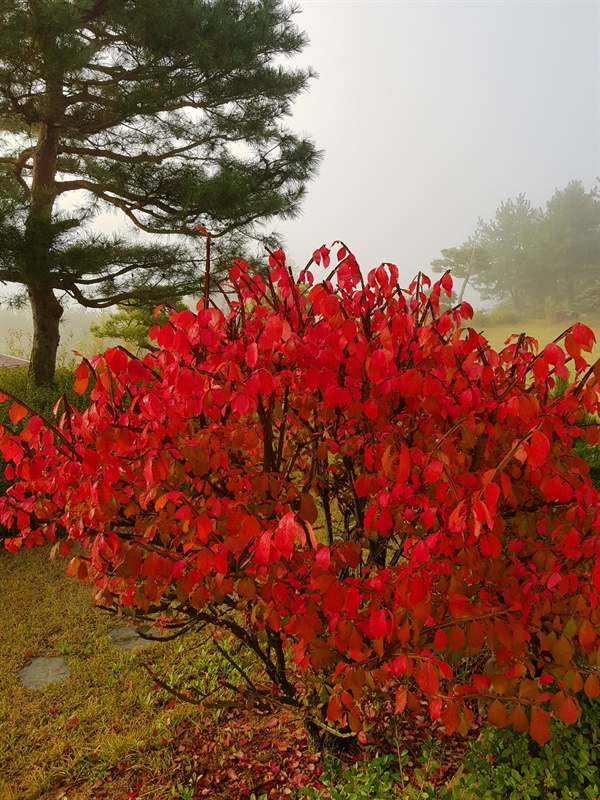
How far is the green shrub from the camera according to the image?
1.58 metres

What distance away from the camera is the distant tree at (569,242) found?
72.4 ft

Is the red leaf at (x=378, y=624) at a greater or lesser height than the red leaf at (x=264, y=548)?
lesser

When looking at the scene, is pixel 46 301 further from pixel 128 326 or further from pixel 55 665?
pixel 55 665

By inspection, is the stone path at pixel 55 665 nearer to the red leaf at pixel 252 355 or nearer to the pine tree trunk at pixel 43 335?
the red leaf at pixel 252 355

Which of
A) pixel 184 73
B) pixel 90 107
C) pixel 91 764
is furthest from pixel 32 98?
pixel 91 764

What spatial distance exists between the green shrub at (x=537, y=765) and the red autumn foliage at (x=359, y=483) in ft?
0.64

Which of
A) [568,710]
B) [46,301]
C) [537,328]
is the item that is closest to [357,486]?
[568,710]

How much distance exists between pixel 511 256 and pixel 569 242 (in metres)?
2.82

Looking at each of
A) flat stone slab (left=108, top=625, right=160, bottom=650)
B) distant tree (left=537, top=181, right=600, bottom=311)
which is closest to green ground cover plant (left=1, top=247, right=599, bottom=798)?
flat stone slab (left=108, top=625, right=160, bottom=650)

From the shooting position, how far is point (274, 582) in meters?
1.50

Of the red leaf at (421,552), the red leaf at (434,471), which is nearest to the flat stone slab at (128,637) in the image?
the red leaf at (421,552)

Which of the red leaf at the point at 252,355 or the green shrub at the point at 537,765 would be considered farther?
the green shrub at the point at 537,765

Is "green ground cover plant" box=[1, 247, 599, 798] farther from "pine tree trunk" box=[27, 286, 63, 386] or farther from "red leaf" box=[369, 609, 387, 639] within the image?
"pine tree trunk" box=[27, 286, 63, 386]

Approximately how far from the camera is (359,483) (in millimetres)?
1583
